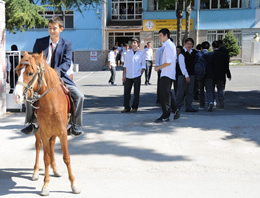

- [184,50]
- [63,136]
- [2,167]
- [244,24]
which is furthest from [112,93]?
[244,24]

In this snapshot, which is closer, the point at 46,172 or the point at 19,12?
the point at 46,172

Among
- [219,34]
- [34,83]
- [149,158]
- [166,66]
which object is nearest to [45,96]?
Result: [34,83]

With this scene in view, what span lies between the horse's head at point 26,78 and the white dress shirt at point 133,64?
258 inches

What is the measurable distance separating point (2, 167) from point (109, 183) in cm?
193

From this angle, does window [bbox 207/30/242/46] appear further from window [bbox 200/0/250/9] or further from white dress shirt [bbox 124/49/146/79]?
white dress shirt [bbox 124/49/146/79]

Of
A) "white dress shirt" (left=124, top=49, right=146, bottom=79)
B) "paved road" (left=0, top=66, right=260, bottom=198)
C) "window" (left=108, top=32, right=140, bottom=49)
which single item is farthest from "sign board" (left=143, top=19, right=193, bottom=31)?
"paved road" (left=0, top=66, right=260, bottom=198)

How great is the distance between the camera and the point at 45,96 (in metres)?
4.41

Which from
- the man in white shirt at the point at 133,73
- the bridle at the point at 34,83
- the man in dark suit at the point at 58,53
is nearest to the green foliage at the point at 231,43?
the man in white shirt at the point at 133,73

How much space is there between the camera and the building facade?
35.6m

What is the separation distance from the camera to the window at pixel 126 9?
39594mm

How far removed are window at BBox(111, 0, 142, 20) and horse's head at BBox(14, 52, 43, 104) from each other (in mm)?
36554

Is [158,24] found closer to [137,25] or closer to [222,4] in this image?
[137,25]

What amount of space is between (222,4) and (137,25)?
8.99 metres

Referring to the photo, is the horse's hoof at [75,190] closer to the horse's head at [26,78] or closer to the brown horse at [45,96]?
the brown horse at [45,96]
